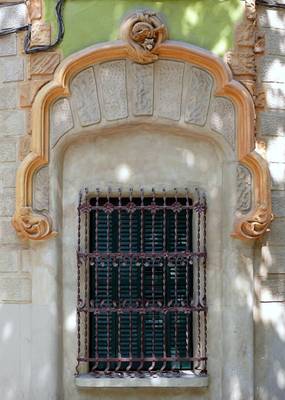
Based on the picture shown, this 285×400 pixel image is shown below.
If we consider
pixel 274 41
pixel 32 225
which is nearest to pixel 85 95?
pixel 32 225

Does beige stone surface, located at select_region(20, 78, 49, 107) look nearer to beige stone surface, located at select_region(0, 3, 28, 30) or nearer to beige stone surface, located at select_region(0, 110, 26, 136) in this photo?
beige stone surface, located at select_region(0, 110, 26, 136)

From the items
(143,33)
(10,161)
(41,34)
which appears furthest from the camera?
(10,161)

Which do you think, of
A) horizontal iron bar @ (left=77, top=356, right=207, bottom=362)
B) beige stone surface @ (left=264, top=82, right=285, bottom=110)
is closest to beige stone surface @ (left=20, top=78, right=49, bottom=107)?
beige stone surface @ (left=264, top=82, right=285, bottom=110)

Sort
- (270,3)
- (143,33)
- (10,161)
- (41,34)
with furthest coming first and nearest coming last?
(270,3) < (10,161) < (41,34) < (143,33)

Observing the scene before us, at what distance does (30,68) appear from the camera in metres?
6.89

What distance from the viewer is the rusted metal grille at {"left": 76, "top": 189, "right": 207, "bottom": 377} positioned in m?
6.89

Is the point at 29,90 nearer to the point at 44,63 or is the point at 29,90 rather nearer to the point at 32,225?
the point at 44,63

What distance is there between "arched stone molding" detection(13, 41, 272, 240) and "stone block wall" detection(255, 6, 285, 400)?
0.21 meters

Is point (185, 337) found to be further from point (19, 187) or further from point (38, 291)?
point (19, 187)

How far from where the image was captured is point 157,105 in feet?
22.7

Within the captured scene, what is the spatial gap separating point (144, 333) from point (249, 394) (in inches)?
43.4

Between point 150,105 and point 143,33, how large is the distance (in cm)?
65

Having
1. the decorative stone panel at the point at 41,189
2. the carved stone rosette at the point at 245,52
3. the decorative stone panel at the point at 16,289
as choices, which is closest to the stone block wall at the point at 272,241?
the carved stone rosette at the point at 245,52

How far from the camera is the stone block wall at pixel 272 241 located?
6949 mm
